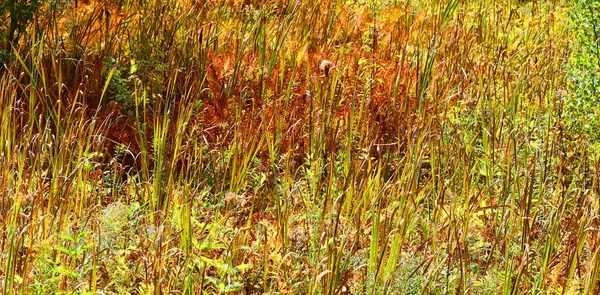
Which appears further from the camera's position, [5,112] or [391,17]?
[391,17]

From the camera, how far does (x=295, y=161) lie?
12.0ft

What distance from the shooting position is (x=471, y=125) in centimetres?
381

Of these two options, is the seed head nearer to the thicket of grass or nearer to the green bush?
the thicket of grass

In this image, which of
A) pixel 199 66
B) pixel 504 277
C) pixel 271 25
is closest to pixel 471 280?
pixel 504 277

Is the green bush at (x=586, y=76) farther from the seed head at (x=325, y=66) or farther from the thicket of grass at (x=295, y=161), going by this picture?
the seed head at (x=325, y=66)

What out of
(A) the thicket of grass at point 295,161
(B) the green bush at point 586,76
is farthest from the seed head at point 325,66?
(B) the green bush at point 586,76

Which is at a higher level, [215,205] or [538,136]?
[538,136]

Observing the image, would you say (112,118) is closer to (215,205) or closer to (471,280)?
(215,205)

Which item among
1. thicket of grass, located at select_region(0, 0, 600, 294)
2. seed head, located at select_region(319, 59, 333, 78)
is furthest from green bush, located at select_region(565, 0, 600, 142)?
seed head, located at select_region(319, 59, 333, 78)

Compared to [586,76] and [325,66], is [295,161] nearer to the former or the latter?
[325,66]

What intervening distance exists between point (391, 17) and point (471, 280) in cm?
345

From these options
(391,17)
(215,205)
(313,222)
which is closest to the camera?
(313,222)

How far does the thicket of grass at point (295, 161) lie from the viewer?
99.2 inches

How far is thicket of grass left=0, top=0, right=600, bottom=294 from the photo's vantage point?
2.52 metres
